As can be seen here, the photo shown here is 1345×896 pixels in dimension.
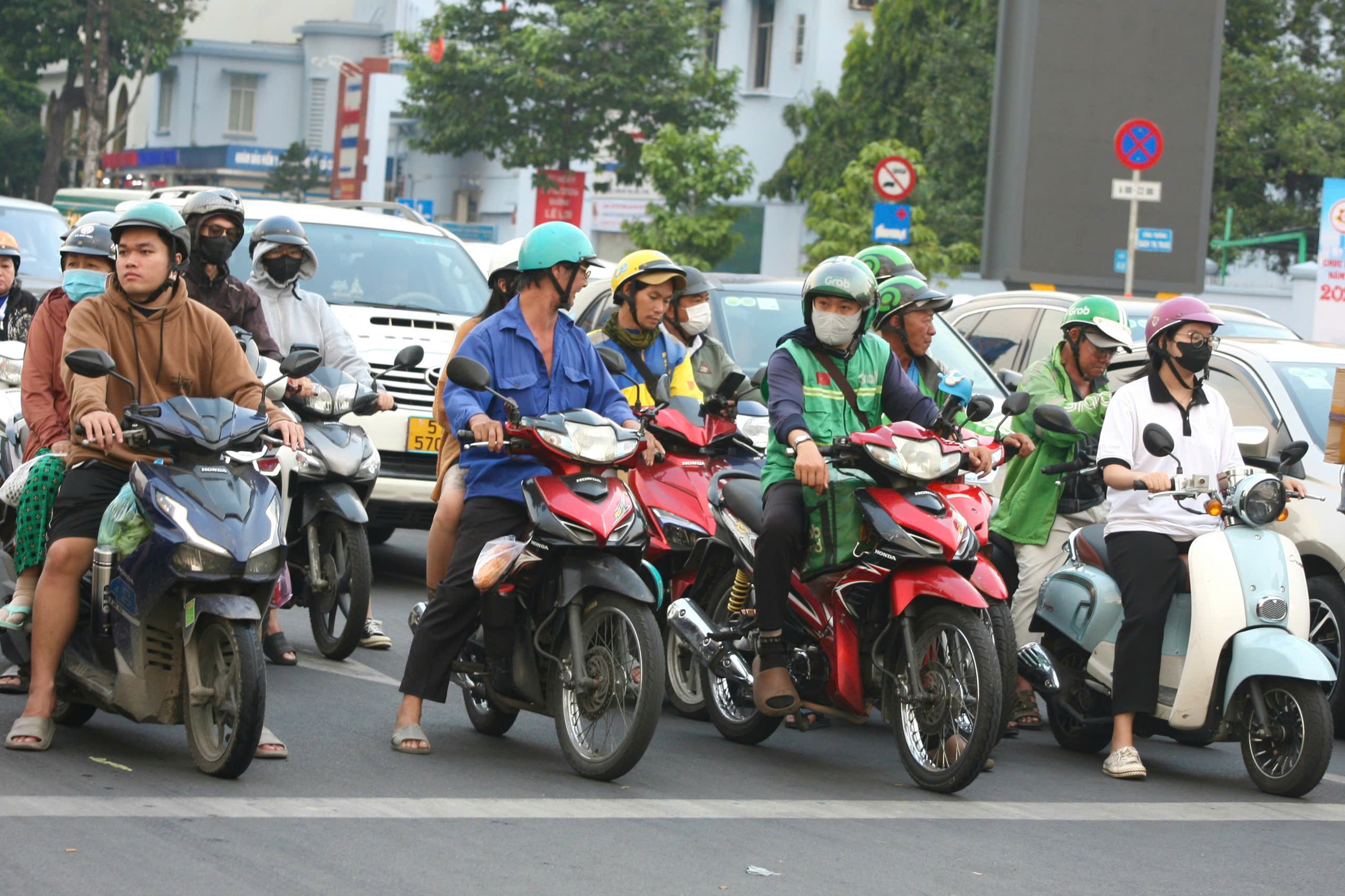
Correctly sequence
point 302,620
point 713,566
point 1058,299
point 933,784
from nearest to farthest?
point 933,784
point 713,566
point 302,620
point 1058,299

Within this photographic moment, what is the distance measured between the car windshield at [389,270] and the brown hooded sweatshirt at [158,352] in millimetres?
5146

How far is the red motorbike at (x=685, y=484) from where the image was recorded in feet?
25.7

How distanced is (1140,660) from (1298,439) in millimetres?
2265

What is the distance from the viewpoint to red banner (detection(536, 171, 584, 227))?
47281 mm

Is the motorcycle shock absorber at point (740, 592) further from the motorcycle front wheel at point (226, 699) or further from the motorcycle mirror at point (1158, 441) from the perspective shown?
the motorcycle front wheel at point (226, 699)

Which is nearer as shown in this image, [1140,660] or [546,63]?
[1140,660]

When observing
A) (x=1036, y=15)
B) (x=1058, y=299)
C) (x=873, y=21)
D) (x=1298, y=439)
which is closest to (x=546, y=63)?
(x=873, y=21)

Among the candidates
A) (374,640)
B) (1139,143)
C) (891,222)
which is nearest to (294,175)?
(891,222)

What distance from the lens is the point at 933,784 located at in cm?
664

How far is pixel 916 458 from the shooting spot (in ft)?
21.6

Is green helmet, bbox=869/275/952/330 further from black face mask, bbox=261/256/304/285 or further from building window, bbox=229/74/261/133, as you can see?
building window, bbox=229/74/261/133

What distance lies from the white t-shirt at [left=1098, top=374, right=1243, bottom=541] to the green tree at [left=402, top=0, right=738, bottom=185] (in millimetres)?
38888

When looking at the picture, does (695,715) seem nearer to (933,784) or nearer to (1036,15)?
(933,784)

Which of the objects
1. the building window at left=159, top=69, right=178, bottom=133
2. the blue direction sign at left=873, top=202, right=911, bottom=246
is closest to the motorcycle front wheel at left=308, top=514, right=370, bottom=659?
the blue direction sign at left=873, top=202, right=911, bottom=246
